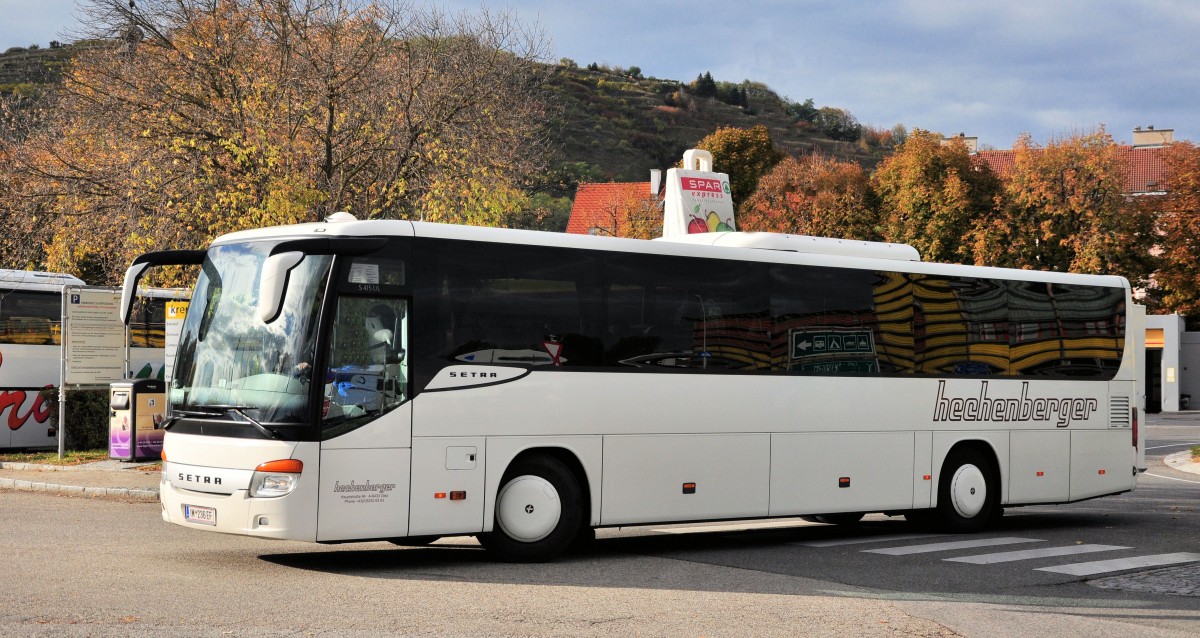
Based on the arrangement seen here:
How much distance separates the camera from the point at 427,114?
22.4 metres

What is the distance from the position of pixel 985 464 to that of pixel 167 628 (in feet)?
35.2

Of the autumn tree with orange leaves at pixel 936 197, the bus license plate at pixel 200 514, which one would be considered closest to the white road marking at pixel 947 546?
the bus license plate at pixel 200 514

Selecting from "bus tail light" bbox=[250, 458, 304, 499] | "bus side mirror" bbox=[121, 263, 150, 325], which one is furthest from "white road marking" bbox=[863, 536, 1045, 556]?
"bus side mirror" bbox=[121, 263, 150, 325]

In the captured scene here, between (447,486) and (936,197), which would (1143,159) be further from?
(447,486)

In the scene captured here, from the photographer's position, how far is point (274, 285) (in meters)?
9.71

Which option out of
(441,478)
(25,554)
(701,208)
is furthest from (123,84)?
(441,478)

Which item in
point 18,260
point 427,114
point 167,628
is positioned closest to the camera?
point 167,628

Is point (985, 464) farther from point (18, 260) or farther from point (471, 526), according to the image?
point (18, 260)

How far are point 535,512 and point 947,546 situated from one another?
4915 mm

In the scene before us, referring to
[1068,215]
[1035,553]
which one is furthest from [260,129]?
[1068,215]

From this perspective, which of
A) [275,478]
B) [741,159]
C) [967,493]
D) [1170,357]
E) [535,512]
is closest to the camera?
[275,478]

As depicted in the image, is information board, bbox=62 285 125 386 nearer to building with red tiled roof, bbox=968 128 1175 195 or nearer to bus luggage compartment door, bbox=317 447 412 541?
bus luggage compartment door, bbox=317 447 412 541

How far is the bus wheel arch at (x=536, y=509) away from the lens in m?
11.4

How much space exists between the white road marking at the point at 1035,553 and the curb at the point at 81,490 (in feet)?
35.4
